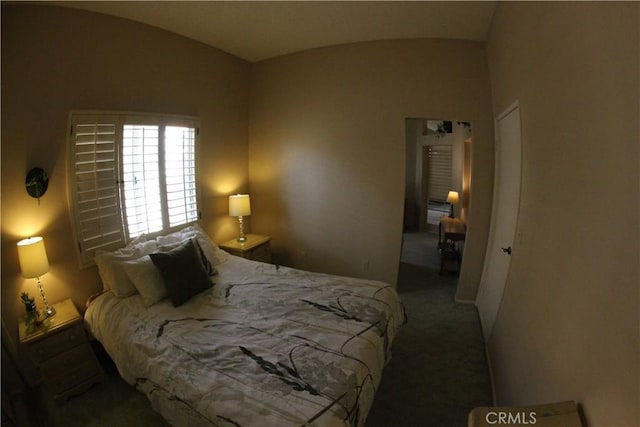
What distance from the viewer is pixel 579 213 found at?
1134 millimetres

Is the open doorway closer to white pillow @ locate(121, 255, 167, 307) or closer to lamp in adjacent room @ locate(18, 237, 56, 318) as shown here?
white pillow @ locate(121, 255, 167, 307)

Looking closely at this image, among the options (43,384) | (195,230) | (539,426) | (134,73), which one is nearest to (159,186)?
(195,230)

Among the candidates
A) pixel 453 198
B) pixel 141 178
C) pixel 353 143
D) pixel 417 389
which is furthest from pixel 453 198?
pixel 141 178

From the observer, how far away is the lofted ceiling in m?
2.44

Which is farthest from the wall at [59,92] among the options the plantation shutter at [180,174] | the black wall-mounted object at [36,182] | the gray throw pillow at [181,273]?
the gray throw pillow at [181,273]

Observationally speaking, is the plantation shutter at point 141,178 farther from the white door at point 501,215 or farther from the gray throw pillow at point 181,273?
the white door at point 501,215

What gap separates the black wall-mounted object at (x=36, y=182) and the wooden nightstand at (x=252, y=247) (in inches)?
71.3

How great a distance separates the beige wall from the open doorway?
10.3 feet

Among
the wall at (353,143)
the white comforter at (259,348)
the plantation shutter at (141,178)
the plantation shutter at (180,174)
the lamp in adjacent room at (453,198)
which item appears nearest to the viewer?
the white comforter at (259,348)

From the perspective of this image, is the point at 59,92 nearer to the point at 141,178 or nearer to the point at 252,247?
the point at 141,178

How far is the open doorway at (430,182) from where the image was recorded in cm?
512

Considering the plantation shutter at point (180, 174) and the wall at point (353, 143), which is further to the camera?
the wall at point (353, 143)

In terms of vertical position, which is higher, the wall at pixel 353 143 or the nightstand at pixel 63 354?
the wall at pixel 353 143

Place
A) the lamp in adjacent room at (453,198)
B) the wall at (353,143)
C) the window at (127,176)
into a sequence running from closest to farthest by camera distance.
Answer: the window at (127,176) < the wall at (353,143) < the lamp in adjacent room at (453,198)
